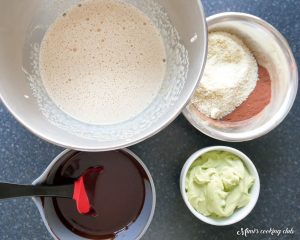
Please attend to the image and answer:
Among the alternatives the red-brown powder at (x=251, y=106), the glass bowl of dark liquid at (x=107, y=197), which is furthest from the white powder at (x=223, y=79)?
the glass bowl of dark liquid at (x=107, y=197)

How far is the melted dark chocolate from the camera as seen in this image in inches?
39.0

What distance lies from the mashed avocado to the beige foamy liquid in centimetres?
18

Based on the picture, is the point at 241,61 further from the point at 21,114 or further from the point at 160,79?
the point at 21,114

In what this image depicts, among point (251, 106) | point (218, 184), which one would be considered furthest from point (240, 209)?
point (251, 106)

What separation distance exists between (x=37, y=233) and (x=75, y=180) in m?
0.15

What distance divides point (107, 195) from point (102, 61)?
0.28m

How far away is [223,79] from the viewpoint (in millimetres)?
990

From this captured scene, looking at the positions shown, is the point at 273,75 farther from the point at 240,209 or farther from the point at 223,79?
the point at 240,209

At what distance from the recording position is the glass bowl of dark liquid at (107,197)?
3.22ft

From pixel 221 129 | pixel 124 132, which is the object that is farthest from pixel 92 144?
pixel 221 129

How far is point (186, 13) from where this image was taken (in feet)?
2.78

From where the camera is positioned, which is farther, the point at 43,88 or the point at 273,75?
the point at 273,75

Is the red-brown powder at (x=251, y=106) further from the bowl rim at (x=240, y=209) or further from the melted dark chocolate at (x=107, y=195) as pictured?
the melted dark chocolate at (x=107, y=195)

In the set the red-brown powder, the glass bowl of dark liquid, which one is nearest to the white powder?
the red-brown powder
